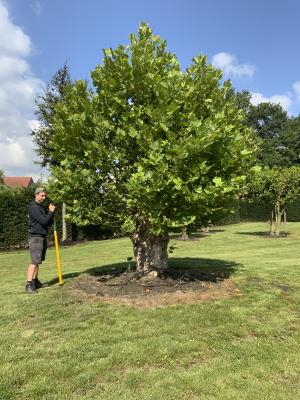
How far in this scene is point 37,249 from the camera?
812 cm

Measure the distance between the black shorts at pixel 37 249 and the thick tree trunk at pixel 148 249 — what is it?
179 centimetres

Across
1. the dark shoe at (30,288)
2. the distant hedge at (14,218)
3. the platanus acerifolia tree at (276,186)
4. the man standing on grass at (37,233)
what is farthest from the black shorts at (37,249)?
the platanus acerifolia tree at (276,186)

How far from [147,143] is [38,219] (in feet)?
9.37

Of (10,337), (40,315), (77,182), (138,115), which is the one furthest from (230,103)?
(10,337)

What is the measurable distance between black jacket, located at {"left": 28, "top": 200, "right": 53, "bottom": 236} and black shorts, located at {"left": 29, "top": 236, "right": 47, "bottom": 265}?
0.11 m

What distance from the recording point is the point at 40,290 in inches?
318

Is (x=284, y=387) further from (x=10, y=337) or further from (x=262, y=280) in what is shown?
(x=262, y=280)

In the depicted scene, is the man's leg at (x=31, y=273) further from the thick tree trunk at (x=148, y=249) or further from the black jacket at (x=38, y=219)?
the thick tree trunk at (x=148, y=249)

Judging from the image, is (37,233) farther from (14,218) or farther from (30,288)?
(14,218)

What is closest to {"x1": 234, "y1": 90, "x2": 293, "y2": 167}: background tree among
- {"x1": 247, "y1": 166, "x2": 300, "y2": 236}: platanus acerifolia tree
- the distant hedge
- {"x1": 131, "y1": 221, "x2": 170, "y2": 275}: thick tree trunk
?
{"x1": 247, "y1": 166, "x2": 300, "y2": 236}: platanus acerifolia tree

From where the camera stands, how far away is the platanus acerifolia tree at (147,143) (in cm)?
663

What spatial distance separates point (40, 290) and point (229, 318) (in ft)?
12.7

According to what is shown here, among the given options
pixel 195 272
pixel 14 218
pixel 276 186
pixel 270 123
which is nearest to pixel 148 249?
pixel 195 272

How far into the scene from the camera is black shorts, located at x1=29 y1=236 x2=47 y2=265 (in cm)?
806
